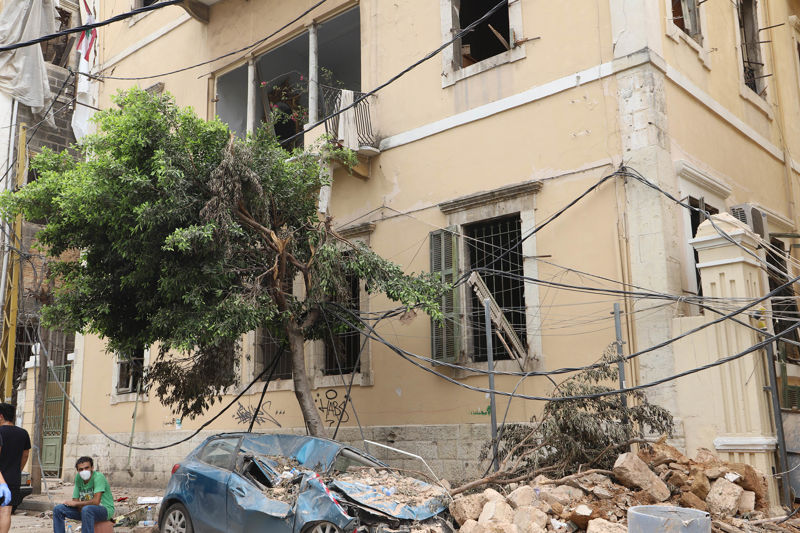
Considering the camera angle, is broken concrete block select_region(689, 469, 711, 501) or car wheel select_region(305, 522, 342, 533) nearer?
car wheel select_region(305, 522, 342, 533)

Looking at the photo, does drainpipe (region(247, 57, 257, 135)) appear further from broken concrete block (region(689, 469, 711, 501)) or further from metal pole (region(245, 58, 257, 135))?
broken concrete block (region(689, 469, 711, 501))

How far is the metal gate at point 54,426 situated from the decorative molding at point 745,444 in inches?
660

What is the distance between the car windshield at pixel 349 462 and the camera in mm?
7969

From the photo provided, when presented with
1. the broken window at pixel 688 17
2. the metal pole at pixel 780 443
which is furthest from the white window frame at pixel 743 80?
the metal pole at pixel 780 443

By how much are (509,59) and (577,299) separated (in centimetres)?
395

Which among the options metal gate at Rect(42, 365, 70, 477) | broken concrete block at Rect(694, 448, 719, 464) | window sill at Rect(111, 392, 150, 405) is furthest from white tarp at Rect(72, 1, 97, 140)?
broken concrete block at Rect(694, 448, 719, 464)

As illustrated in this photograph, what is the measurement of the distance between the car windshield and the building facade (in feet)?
8.93

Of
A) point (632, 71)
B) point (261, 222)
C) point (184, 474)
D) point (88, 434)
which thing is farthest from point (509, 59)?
point (88, 434)

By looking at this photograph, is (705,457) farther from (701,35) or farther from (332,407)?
(701,35)

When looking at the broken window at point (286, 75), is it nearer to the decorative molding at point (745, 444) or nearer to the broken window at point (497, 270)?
the broken window at point (497, 270)

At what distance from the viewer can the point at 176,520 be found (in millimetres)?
8562

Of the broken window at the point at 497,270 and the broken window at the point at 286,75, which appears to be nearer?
the broken window at the point at 497,270

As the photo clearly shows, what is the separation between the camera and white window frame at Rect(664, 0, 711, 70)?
10742 millimetres

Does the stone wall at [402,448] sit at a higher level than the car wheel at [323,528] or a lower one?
higher
